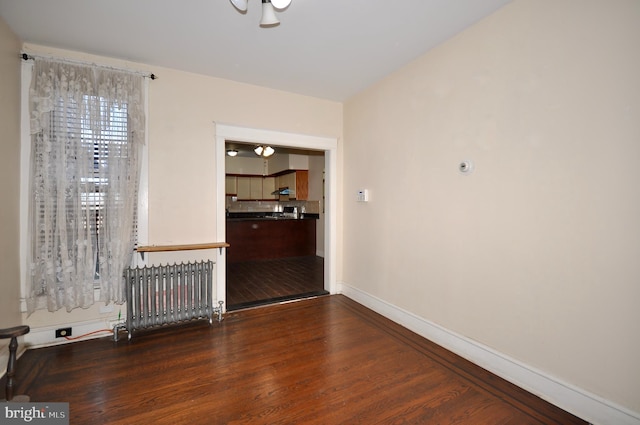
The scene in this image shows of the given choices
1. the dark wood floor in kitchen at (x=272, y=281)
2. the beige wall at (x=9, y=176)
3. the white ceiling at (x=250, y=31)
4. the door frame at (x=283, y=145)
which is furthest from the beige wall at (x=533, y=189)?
the beige wall at (x=9, y=176)

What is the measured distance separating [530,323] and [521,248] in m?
0.55

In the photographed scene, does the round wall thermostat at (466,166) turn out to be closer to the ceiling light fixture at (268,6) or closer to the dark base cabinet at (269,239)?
the ceiling light fixture at (268,6)

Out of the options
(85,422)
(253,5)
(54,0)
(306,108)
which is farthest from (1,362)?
(306,108)

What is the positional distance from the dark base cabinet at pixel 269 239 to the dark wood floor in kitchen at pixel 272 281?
0.70 ft

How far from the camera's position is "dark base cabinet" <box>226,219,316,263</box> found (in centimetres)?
628

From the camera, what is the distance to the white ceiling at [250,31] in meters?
2.16

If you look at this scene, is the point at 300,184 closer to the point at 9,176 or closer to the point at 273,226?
the point at 273,226

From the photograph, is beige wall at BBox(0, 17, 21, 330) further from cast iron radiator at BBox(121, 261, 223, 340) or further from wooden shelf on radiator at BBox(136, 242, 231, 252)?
wooden shelf on radiator at BBox(136, 242, 231, 252)

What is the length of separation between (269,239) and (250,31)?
476cm

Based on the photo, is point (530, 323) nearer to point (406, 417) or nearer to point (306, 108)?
point (406, 417)

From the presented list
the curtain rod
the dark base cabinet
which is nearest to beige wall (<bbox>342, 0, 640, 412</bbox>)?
the curtain rod

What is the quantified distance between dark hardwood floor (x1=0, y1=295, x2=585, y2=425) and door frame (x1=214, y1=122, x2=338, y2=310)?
106 cm

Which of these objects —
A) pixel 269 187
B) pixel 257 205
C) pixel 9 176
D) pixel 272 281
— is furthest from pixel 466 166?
pixel 257 205

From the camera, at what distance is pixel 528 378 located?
205cm
